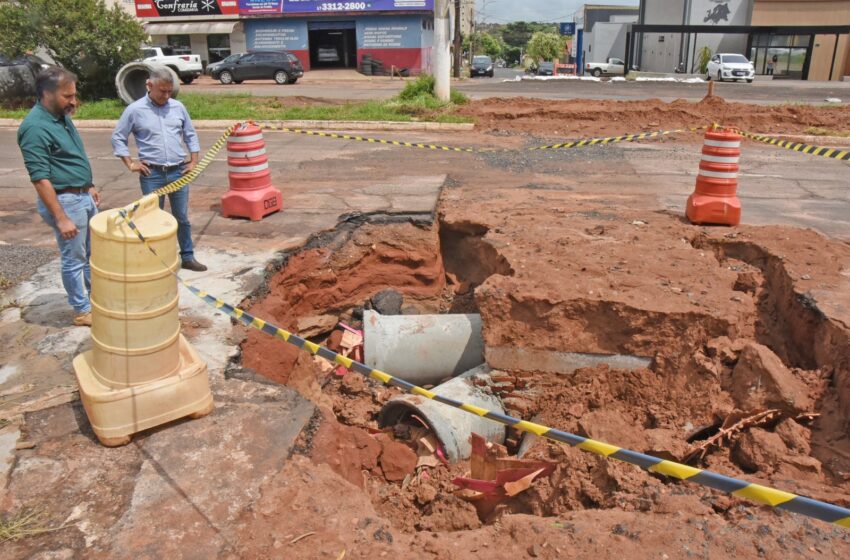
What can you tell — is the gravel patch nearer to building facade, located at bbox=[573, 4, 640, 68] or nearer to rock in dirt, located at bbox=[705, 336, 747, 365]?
rock in dirt, located at bbox=[705, 336, 747, 365]

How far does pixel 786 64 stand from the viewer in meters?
45.3

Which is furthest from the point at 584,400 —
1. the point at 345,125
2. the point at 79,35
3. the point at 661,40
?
the point at 661,40

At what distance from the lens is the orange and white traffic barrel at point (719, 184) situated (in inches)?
303

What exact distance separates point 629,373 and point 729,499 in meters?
1.80

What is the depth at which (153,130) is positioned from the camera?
6082 millimetres

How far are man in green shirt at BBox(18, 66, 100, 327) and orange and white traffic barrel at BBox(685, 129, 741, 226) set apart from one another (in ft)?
21.8

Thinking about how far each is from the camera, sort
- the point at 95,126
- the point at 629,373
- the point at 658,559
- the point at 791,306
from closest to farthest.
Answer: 1. the point at 658,559
2. the point at 629,373
3. the point at 791,306
4. the point at 95,126

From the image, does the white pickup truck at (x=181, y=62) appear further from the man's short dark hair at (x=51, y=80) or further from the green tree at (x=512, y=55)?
the green tree at (x=512, y=55)

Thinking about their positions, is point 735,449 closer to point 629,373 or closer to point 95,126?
point 629,373

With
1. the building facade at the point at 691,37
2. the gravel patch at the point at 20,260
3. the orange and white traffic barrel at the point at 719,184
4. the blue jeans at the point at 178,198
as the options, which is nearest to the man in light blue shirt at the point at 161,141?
the blue jeans at the point at 178,198

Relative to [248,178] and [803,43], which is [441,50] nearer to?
[248,178]

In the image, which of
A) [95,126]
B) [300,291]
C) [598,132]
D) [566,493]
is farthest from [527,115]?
[566,493]

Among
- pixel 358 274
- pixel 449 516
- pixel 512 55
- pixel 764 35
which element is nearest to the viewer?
pixel 449 516

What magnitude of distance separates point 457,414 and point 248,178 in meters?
4.64
